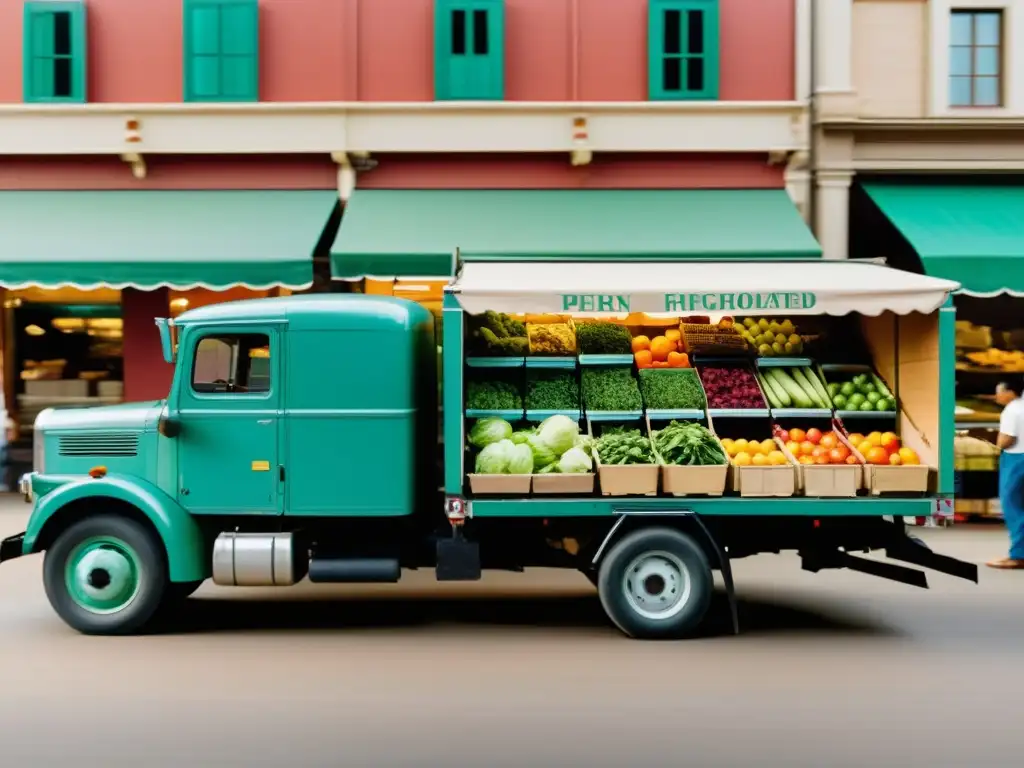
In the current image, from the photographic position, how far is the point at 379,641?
775 cm

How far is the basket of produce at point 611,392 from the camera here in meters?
8.62

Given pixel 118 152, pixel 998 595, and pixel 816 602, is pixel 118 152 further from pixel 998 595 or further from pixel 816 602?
pixel 998 595

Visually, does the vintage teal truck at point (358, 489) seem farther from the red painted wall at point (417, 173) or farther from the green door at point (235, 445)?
the red painted wall at point (417, 173)

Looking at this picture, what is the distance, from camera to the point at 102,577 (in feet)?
25.6

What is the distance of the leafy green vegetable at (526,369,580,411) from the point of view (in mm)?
8594

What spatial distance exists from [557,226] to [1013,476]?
6.76 m

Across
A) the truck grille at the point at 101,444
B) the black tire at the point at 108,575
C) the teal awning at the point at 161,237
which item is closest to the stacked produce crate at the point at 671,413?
the black tire at the point at 108,575

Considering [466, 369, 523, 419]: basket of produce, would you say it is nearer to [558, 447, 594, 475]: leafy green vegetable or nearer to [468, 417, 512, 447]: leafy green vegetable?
[468, 417, 512, 447]: leafy green vegetable

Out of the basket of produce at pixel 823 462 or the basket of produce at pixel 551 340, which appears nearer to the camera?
the basket of produce at pixel 823 462

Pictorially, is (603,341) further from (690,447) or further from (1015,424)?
(1015,424)

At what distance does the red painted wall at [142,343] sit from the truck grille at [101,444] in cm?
817

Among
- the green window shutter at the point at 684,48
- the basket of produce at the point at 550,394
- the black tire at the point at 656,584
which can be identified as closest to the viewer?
the black tire at the point at 656,584

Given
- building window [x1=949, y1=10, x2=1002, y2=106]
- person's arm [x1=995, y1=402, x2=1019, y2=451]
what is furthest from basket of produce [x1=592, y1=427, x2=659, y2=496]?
building window [x1=949, y1=10, x2=1002, y2=106]

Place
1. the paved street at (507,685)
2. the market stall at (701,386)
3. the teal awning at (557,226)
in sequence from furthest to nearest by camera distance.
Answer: the teal awning at (557,226) < the market stall at (701,386) < the paved street at (507,685)
